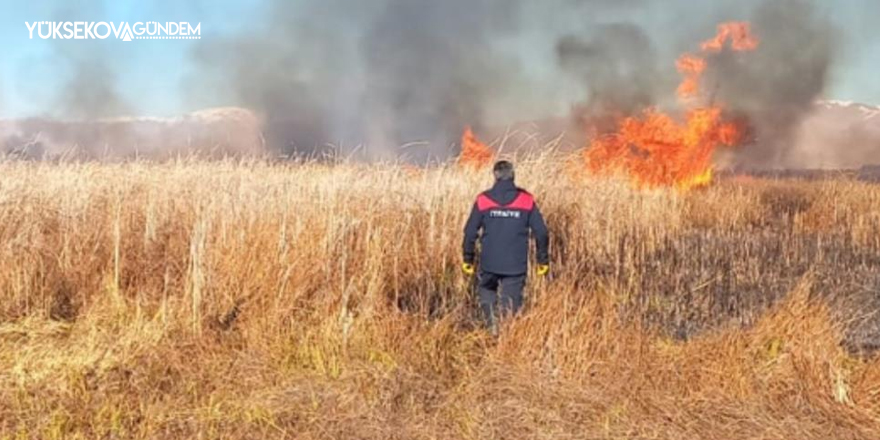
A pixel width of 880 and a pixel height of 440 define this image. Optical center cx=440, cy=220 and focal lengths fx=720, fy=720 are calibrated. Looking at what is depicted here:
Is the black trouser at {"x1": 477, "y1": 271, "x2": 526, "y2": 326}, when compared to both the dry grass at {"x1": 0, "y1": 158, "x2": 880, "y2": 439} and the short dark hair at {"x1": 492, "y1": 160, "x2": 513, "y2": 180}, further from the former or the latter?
the short dark hair at {"x1": 492, "y1": 160, "x2": 513, "y2": 180}

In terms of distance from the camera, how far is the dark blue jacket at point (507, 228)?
547 centimetres

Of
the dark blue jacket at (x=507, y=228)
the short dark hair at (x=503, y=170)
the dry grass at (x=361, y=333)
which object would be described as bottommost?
the dry grass at (x=361, y=333)

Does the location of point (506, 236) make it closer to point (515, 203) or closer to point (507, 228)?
point (507, 228)

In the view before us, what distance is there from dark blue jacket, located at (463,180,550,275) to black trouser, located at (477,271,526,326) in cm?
8

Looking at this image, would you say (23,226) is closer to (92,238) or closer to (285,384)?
(92,238)

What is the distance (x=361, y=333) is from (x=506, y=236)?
143cm

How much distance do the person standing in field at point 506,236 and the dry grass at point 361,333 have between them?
0.22 metres

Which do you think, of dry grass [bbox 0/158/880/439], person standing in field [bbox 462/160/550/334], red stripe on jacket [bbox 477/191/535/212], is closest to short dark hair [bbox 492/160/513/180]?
person standing in field [bbox 462/160/550/334]

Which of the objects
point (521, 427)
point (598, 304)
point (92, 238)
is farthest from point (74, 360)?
point (598, 304)

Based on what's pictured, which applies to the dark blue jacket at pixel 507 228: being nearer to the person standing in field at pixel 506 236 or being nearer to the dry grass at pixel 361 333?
the person standing in field at pixel 506 236

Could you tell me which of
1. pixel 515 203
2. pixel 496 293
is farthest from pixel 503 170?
pixel 496 293


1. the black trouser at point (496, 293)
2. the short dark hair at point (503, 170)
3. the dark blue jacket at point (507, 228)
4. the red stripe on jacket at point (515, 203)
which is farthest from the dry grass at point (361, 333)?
the short dark hair at point (503, 170)

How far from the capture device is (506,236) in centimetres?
549

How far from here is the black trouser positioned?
5.48 m
